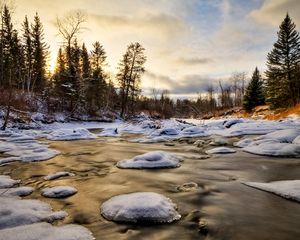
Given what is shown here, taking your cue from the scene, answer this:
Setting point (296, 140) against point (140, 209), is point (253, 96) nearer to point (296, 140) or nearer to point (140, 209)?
point (296, 140)

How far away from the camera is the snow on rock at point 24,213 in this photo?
13.3ft

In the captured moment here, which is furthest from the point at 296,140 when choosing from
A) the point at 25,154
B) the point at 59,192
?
the point at 25,154

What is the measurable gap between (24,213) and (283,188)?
474 cm

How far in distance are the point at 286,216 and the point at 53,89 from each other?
35386mm


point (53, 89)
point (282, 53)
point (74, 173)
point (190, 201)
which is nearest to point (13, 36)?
point (53, 89)

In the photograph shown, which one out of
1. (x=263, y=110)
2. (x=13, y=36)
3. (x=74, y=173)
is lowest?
(x=74, y=173)

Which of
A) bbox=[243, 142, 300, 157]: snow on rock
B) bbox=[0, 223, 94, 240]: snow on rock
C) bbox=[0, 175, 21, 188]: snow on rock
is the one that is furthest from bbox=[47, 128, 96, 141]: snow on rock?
bbox=[0, 223, 94, 240]: snow on rock

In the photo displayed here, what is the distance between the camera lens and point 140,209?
433 centimetres

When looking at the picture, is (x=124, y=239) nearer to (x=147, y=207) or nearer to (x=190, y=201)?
(x=147, y=207)

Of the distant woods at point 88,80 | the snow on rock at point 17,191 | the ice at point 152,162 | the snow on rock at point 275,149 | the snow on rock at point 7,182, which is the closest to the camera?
the snow on rock at point 17,191

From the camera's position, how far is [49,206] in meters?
4.79

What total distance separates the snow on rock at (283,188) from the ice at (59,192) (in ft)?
12.5

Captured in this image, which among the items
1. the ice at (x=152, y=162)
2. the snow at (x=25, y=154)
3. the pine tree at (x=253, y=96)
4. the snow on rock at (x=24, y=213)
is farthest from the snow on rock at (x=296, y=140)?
the pine tree at (x=253, y=96)

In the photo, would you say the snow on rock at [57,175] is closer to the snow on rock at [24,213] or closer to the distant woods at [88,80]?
the snow on rock at [24,213]
